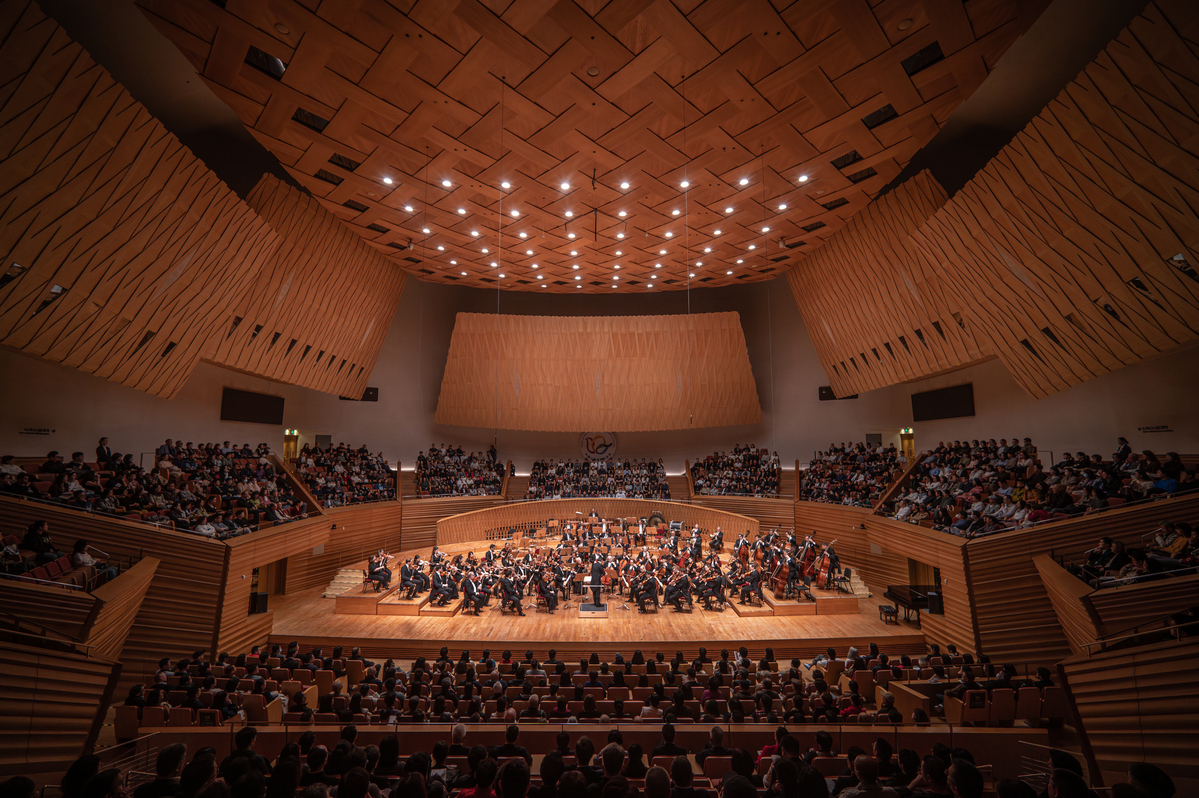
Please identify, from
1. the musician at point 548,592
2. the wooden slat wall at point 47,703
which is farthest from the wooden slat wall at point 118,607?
the musician at point 548,592

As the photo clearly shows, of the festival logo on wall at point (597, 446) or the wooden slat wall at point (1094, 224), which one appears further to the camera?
the festival logo on wall at point (597, 446)

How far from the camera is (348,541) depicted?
1408cm

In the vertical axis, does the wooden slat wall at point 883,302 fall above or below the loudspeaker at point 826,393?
above

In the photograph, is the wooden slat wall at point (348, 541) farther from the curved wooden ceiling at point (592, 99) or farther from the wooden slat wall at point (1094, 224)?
the wooden slat wall at point (1094, 224)

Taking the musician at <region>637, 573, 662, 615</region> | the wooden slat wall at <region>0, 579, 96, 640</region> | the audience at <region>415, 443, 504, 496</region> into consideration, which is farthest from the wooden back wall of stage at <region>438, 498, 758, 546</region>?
the wooden slat wall at <region>0, 579, 96, 640</region>

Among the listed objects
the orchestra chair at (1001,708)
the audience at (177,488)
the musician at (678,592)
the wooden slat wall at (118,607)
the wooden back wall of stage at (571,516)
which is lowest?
the orchestra chair at (1001,708)

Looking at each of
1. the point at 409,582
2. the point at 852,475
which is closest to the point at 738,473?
the point at 852,475

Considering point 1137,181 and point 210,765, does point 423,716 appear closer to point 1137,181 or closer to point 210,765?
point 210,765

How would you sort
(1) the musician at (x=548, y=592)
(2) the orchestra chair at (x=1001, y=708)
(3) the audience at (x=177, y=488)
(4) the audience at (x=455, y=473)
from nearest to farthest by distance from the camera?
(2) the orchestra chair at (x=1001, y=708)
(3) the audience at (x=177, y=488)
(1) the musician at (x=548, y=592)
(4) the audience at (x=455, y=473)

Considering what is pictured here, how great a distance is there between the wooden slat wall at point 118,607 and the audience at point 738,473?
1485 cm

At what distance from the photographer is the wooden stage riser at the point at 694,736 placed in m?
4.64

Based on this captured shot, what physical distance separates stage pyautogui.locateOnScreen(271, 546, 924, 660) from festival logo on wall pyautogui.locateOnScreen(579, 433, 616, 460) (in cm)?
1081

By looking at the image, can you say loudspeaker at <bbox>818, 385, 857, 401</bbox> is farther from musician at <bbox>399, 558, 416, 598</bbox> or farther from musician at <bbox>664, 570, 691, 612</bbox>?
musician at <bbox>399, 558, 416, 598</bbox>

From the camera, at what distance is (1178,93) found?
5.22 meters
